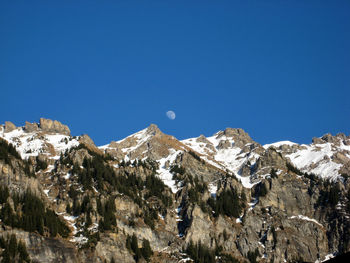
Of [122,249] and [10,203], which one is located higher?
[10,203]

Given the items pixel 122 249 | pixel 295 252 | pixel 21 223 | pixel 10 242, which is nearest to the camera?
pixel 10 242

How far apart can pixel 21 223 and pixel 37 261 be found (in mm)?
14380

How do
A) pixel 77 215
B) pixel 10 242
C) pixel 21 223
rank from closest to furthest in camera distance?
1. pixel 10 242
2. pixel 21 223
3. pixel 77 215

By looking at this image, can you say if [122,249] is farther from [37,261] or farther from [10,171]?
[10,171]

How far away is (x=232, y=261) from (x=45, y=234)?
6810 cm

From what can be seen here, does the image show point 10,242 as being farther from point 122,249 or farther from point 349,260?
point 349,260

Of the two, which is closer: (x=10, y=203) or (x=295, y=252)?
(x=10, y=203)

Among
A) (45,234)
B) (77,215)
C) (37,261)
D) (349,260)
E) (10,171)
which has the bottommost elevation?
(349,260)

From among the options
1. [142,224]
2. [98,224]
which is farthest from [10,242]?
[142,224]

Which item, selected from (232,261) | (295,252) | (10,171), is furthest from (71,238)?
(295,252)

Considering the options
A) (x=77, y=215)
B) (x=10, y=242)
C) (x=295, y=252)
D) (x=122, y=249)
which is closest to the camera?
(x=10, y=242)

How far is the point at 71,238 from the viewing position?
6481 inches

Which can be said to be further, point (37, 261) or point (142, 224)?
point (142, 224)

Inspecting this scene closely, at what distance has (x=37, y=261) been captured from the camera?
14850 centimetres
